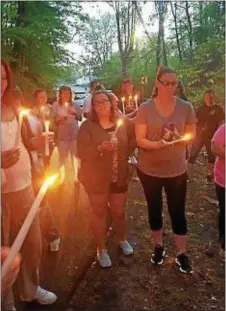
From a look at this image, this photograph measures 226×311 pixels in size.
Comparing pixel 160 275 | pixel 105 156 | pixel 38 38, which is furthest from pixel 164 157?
pixel 38 38

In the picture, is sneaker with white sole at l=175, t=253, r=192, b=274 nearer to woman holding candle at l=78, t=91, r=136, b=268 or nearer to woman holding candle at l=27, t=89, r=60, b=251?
woman holding candle at l=78, t=91, r=136, b=268

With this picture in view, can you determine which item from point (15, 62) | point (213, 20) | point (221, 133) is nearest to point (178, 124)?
point (221, 133)

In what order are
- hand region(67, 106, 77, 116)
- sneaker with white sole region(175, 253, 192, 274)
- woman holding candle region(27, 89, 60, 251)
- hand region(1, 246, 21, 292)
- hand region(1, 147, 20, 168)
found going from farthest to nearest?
1. hand region(67, 106, 77, 116)
2. sneaker with white sole region(175, 253, 192, 274)
3. woman holding candle region(27, 89, 60, 251)
4. hand region(1, 147, 20, 168)
5. hand region(1, 246, 21, 292)

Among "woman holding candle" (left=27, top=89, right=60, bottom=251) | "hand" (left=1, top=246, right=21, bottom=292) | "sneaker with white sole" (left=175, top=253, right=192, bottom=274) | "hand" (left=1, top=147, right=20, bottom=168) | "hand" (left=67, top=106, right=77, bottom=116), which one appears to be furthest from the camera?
"hand" (left=67, top=106, right=77, bottom=116)

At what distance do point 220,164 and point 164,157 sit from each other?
0.13 metres

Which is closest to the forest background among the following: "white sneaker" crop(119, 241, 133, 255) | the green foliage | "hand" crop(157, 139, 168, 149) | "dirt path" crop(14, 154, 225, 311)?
the green foliage

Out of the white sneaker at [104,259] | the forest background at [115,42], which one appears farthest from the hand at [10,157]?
the white sneaker at [104,259]

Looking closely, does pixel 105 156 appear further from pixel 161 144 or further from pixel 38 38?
pixel 38 38

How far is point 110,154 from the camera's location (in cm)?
108

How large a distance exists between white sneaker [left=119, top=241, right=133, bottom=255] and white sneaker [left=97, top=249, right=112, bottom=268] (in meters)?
0.05

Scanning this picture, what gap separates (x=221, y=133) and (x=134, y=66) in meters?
0.24

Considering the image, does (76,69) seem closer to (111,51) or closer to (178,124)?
(111,51)

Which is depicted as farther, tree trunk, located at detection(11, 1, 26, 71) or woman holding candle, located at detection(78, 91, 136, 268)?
woman holding candle, located at detection(78, 91, 136, 268)

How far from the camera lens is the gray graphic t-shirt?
0.97m
